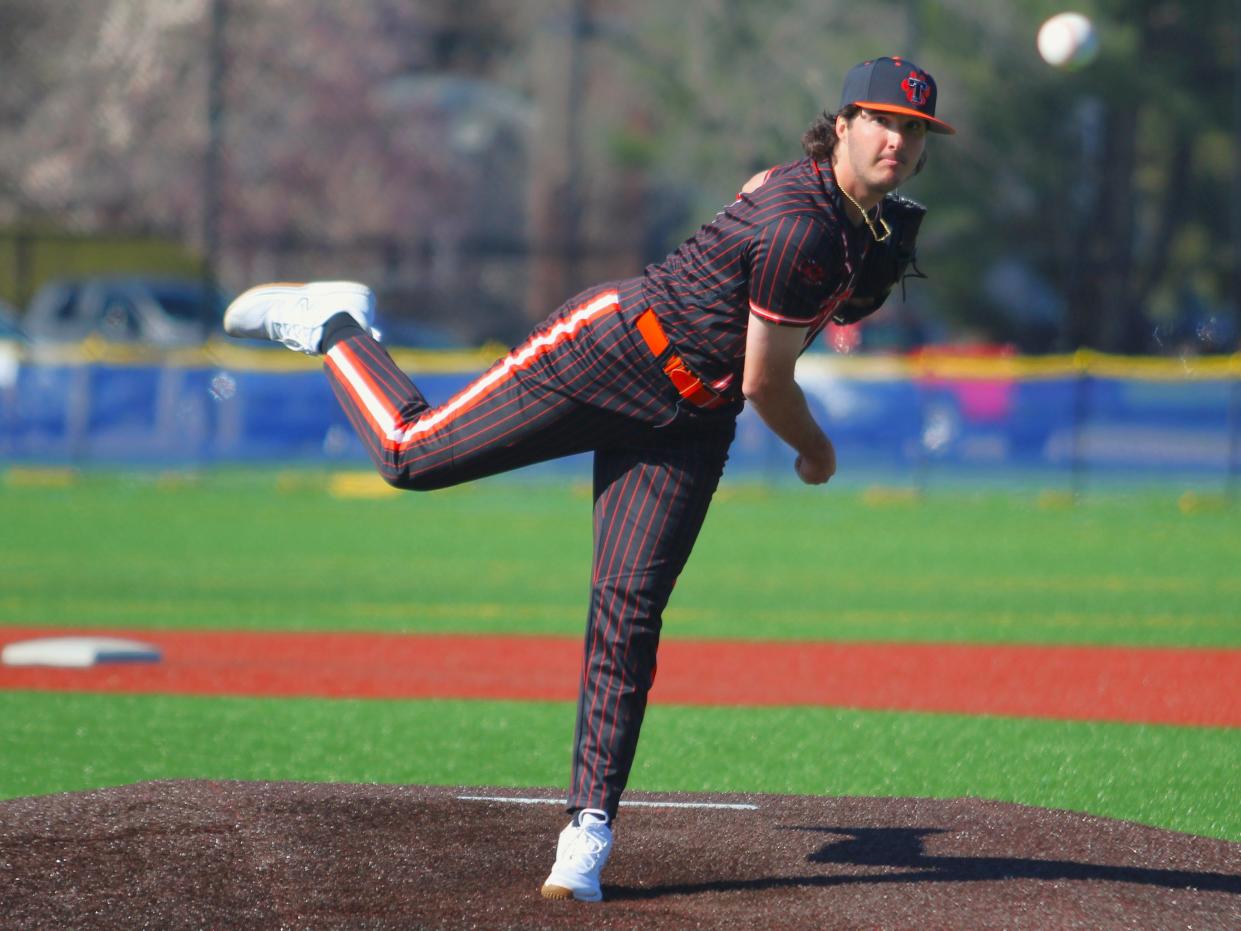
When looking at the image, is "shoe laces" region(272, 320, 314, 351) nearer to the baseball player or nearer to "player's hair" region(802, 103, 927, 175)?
the baseball player

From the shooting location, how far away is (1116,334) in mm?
28594

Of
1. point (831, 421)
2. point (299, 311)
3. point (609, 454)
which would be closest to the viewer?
point (609, 454)

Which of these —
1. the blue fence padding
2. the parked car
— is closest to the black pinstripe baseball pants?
the blue fence padding

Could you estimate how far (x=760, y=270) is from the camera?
4320 mm

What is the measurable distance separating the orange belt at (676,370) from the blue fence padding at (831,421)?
1496 centimetres

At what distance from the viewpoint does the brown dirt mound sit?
14.3 ft

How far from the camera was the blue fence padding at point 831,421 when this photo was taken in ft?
64.1

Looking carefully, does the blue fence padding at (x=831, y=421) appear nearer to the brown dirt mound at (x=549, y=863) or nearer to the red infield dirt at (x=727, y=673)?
the red infield dirt at (x=727, y=673)

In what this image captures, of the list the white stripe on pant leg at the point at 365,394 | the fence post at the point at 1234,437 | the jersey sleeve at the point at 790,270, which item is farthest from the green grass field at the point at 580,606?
the jersey sleeve at the point at 790,270

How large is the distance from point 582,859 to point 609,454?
105 cm

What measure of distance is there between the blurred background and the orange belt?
15.1 m

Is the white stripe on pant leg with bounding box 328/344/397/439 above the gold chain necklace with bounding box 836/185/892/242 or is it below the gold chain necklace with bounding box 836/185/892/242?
below

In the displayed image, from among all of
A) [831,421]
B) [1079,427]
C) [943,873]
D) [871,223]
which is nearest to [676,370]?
[871,223]

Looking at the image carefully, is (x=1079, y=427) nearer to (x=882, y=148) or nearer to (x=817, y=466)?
(x=817, y=466)
